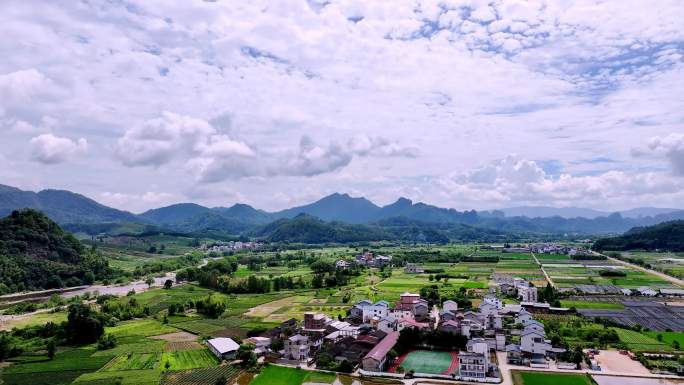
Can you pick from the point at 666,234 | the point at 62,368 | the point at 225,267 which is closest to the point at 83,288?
the point at 225,267

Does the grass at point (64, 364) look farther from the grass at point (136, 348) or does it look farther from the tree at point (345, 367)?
the tree at point (345, 367)

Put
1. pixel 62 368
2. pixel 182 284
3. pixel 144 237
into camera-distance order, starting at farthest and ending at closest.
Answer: pixel 144 237
pixel 182 284
pixel 62 368

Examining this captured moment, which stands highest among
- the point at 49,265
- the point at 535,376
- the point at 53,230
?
the point at 53,230

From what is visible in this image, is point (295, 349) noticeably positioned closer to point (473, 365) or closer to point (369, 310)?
point (473, 365)

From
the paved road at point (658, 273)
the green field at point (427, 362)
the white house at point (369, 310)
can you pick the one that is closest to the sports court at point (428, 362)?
the green field at point (427, 362)

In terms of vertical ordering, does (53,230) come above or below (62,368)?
above

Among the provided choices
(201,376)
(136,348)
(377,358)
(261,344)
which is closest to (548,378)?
(377,358)

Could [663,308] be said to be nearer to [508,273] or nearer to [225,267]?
[508,273]
